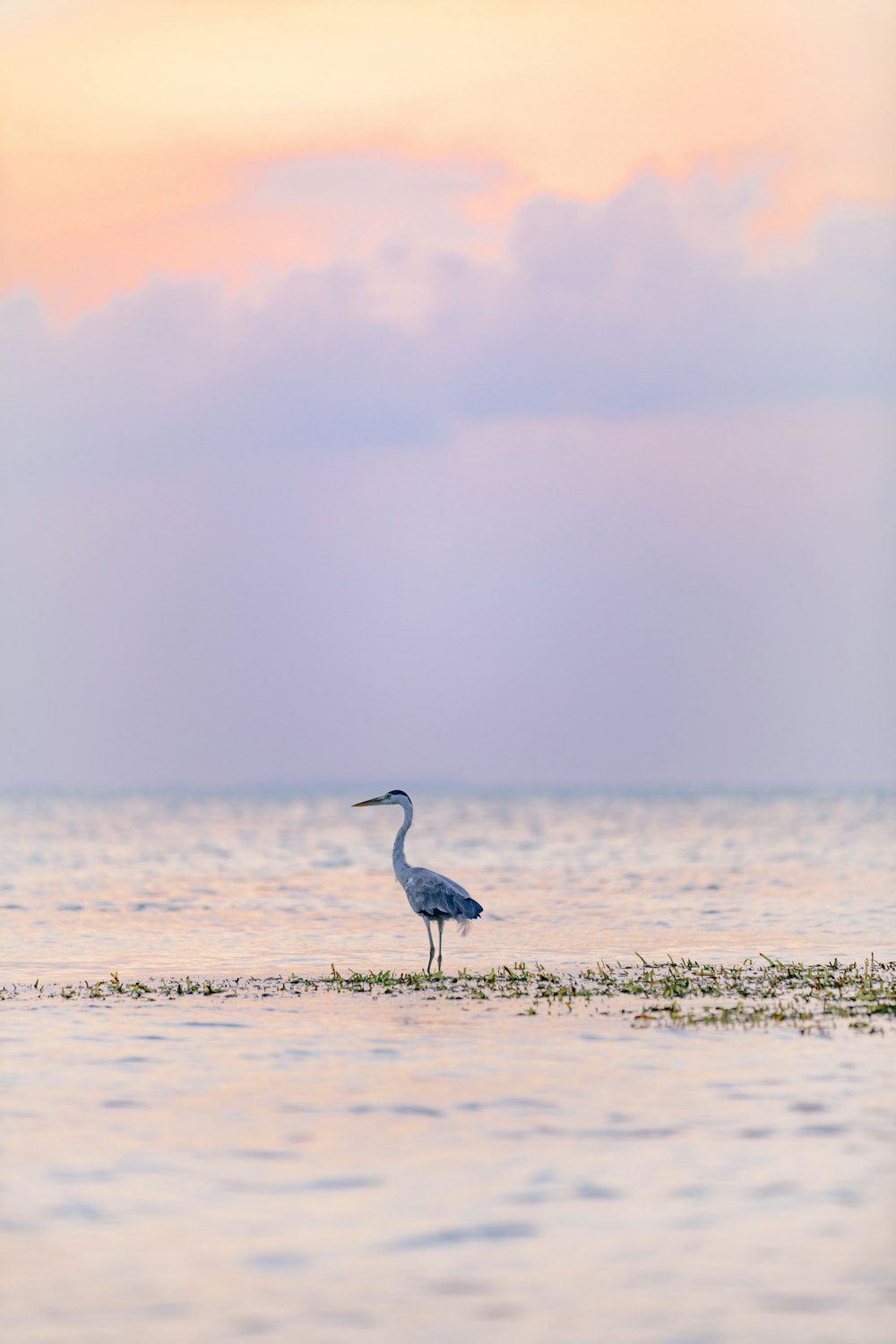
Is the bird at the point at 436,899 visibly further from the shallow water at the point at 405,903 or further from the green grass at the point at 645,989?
the shallow water at the point at 405,903

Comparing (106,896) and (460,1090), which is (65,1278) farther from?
(106,896)

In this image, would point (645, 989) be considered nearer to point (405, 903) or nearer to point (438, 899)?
point (438, 899)

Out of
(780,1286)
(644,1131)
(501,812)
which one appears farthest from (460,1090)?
(501,812)

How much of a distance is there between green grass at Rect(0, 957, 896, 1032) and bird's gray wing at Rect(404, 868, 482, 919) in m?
0.86

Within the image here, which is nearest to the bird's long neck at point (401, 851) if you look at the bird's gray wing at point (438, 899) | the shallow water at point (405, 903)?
the bird's gray wing at point (438, 899)

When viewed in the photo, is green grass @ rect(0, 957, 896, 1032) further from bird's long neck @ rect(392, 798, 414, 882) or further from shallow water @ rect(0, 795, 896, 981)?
shallow water @ rect(0, 795, 896, 981)

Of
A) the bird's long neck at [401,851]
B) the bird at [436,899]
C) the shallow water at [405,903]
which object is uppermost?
the bird's long neck at [401,851]

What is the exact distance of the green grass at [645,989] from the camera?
53.5 feet

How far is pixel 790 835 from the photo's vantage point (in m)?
69.6

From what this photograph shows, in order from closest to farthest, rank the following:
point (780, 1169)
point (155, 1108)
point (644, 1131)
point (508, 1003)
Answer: point (780, 1169)
point (644, 1131)
point (155, 1108)
point (508, 1003)

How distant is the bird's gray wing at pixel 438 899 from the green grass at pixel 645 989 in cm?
86

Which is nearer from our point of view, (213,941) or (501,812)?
(213,941)

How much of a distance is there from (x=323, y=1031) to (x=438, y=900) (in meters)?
5.99

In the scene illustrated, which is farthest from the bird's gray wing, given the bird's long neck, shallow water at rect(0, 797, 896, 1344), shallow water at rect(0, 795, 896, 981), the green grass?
shallow water at rect(0, 797, 896, 1344)
